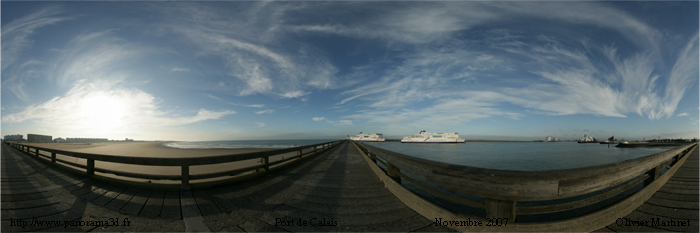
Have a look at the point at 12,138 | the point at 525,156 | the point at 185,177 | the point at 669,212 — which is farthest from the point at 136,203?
the point at 12,138

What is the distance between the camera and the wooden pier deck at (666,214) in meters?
2.99

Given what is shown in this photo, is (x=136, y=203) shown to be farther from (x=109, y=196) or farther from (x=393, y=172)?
(x=393, y=172)

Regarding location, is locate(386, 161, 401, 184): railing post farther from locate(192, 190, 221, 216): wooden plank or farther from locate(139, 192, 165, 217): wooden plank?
locate(139, 192, 165, 217): wooden plank

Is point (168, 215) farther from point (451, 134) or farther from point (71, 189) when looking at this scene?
point (451, 134)

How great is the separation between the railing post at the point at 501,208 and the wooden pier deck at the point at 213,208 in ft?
2.09

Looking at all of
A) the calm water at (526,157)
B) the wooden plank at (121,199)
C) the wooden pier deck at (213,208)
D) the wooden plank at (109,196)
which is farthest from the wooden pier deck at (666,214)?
the calm water at (526,157)

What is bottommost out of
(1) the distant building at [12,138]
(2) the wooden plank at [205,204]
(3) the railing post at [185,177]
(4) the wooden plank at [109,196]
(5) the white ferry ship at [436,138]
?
(1) the distant building at [12,138]

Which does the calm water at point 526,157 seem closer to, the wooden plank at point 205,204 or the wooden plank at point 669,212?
the wooden plank at point 669,212

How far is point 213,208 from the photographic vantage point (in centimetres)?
359

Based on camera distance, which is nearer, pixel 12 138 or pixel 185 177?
pixel 185 177

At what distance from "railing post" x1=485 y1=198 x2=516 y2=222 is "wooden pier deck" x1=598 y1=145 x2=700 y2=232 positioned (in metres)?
1.58

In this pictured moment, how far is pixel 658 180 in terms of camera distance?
4.56 metres

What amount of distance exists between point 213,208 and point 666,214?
7.35 metres

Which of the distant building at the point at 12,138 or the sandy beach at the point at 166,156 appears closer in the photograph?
the sandy beach at the point at 166,156
